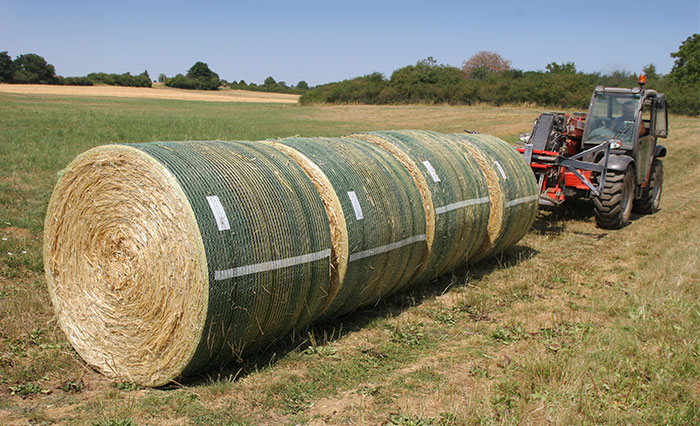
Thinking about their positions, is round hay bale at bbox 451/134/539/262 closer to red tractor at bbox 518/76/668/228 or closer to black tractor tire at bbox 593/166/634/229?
red tractor at bbox 518/76/668/228

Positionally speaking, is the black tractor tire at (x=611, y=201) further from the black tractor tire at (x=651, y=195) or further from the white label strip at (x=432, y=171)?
the white label strip at (x=432, y=171)

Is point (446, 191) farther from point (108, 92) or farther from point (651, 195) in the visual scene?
point (108, 92)

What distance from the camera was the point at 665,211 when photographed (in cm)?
1226

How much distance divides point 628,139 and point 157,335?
9.60m

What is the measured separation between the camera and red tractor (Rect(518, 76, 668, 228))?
9828mm

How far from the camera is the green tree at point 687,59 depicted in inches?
2238

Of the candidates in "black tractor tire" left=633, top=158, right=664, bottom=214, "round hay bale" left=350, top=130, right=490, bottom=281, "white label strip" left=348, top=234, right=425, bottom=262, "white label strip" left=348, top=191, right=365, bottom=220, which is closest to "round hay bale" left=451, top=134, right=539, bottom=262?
"round hay bale" left=350, top=130, right=490, bottom=281

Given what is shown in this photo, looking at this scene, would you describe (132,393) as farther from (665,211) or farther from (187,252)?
(665,211)

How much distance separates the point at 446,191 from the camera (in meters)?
6.23

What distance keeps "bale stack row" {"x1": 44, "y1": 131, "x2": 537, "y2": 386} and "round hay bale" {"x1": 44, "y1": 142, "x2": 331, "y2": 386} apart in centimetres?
1

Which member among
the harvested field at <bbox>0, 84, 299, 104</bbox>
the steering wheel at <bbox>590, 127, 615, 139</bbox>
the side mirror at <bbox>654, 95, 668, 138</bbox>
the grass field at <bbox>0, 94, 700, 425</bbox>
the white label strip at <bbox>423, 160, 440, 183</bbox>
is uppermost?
the harvested field at <bbox>0, 84, 299, 104</bbox>

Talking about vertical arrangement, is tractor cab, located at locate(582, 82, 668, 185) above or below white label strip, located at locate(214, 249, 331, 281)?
above

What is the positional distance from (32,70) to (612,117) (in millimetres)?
73352

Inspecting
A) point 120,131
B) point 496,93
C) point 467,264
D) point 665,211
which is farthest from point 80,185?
point 496,93
